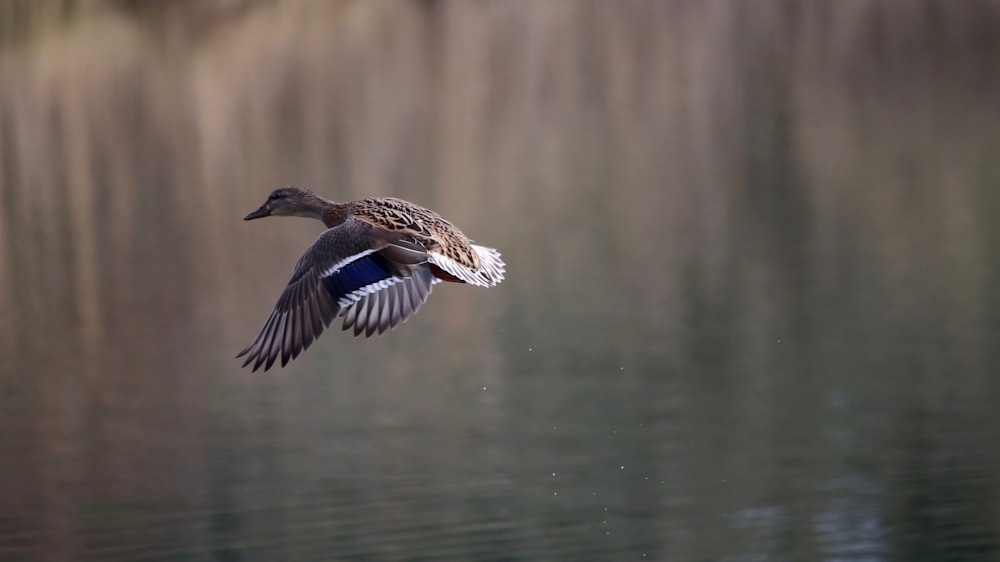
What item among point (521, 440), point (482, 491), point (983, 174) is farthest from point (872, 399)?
point (983, 174)

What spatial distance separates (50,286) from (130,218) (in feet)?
12.6

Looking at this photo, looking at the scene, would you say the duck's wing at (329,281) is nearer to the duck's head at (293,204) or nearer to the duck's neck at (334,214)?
Answer: the duck's neck at (334,214)

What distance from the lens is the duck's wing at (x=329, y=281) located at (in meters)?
8.20

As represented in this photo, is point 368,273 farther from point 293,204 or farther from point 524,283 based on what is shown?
point 524,283

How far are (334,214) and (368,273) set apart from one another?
126 centimetres

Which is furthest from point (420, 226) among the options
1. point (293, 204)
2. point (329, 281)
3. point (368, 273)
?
point (293, 204)

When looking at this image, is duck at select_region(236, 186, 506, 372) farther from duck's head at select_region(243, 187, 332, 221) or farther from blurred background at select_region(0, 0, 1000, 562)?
blurred background at select_region(0, 0, 1000, 562)

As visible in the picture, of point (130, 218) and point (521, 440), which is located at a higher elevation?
point (130, 218)

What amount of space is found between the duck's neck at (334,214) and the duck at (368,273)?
2cm

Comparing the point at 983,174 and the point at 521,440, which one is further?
the point at 983,174

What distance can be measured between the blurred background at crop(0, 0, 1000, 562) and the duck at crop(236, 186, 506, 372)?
1.97 meters

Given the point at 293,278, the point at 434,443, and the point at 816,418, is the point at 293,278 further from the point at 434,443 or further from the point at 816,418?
the point at 816,418

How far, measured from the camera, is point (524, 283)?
738 inches

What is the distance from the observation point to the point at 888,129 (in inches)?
1070
